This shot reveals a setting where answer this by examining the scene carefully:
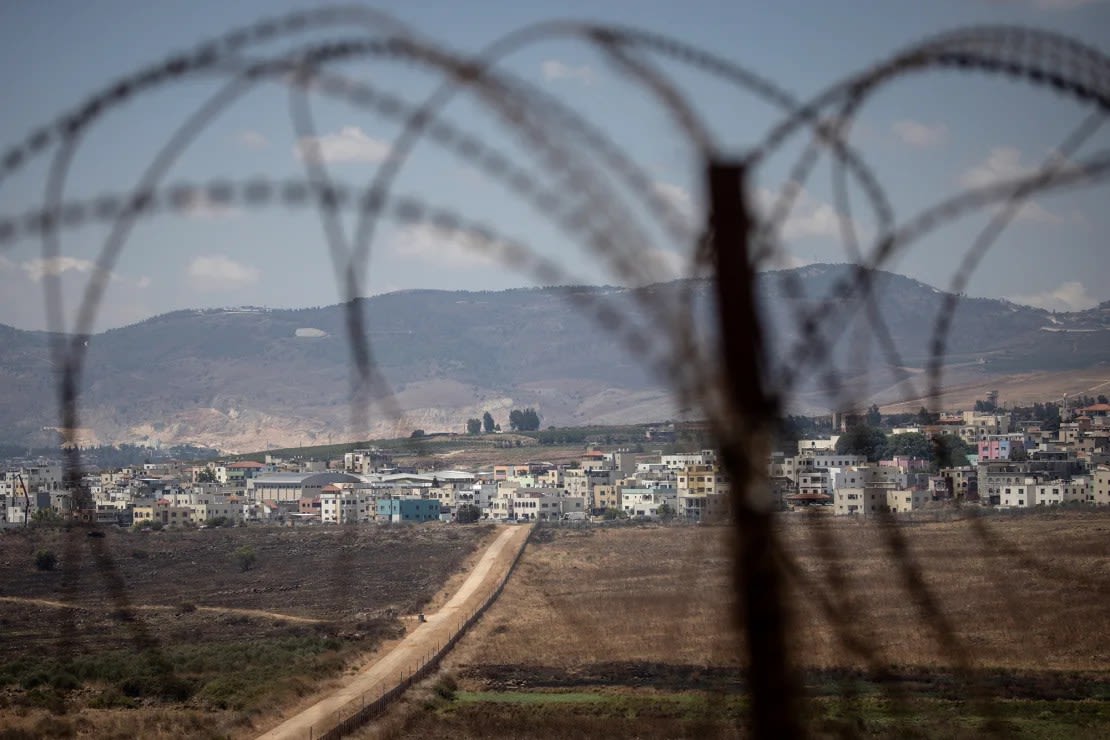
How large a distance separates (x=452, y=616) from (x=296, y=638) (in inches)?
277

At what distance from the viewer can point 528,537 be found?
87.2 m

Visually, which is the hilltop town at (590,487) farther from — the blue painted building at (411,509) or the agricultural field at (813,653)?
the agricultural field at (813,653)

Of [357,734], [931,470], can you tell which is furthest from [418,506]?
[357,734]

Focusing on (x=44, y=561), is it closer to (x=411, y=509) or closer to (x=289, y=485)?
(x=411, y=509)

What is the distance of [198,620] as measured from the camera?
52.4 meters

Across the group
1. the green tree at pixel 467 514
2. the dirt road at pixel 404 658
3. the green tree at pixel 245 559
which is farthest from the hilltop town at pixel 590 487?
the dirt road at pixel 404 658

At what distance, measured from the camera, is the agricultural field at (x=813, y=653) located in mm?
27906

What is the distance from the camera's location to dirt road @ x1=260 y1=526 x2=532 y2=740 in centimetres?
2695

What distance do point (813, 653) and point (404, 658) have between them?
35.1 feet

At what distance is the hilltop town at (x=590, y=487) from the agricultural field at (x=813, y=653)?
30524 mm

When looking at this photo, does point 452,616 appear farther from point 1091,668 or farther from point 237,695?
point 1091,668

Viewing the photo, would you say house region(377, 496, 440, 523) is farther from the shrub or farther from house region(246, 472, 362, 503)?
the shrub

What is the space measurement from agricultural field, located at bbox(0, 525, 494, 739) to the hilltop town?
818 cm

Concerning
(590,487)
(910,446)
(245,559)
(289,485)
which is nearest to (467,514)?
(590,487)
